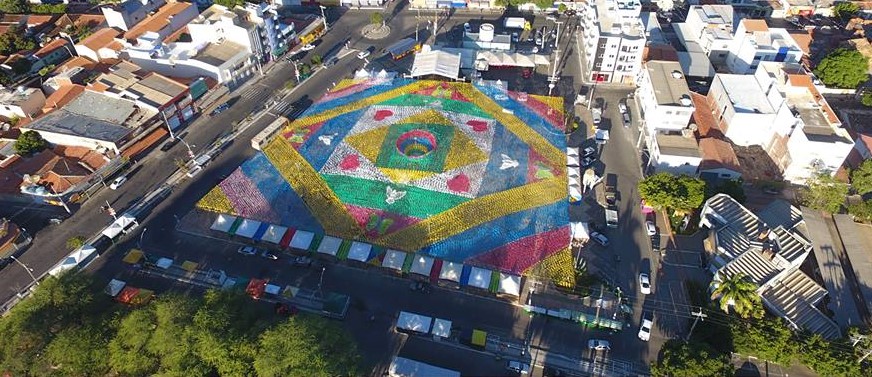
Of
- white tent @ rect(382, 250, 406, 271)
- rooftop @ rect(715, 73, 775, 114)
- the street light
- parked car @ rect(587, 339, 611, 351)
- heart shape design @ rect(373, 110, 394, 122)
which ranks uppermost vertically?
rooftop @ rect(715, 73, 775, 114)

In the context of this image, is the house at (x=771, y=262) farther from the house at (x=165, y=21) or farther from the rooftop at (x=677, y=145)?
the house at (x=165, y=21)

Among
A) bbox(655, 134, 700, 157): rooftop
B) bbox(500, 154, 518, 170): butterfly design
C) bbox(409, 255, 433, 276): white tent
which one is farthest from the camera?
bbox(500, 154, 518, 170): butterfly design

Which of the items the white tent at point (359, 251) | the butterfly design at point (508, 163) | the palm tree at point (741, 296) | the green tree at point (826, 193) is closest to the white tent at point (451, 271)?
the white tent at point (359, 251)

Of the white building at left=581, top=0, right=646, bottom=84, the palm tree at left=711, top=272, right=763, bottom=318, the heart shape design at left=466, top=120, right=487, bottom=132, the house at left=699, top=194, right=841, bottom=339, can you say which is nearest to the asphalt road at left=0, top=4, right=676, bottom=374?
the white building at left=581, top=0, right=646, bottom=84

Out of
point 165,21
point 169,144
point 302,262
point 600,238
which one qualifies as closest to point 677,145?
point 600,238

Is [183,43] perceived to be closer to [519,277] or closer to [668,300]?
[519,277]

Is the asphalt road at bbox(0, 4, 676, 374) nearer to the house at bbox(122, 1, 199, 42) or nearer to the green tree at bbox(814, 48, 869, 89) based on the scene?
the house at bbox(122, 1, 199, 42)
